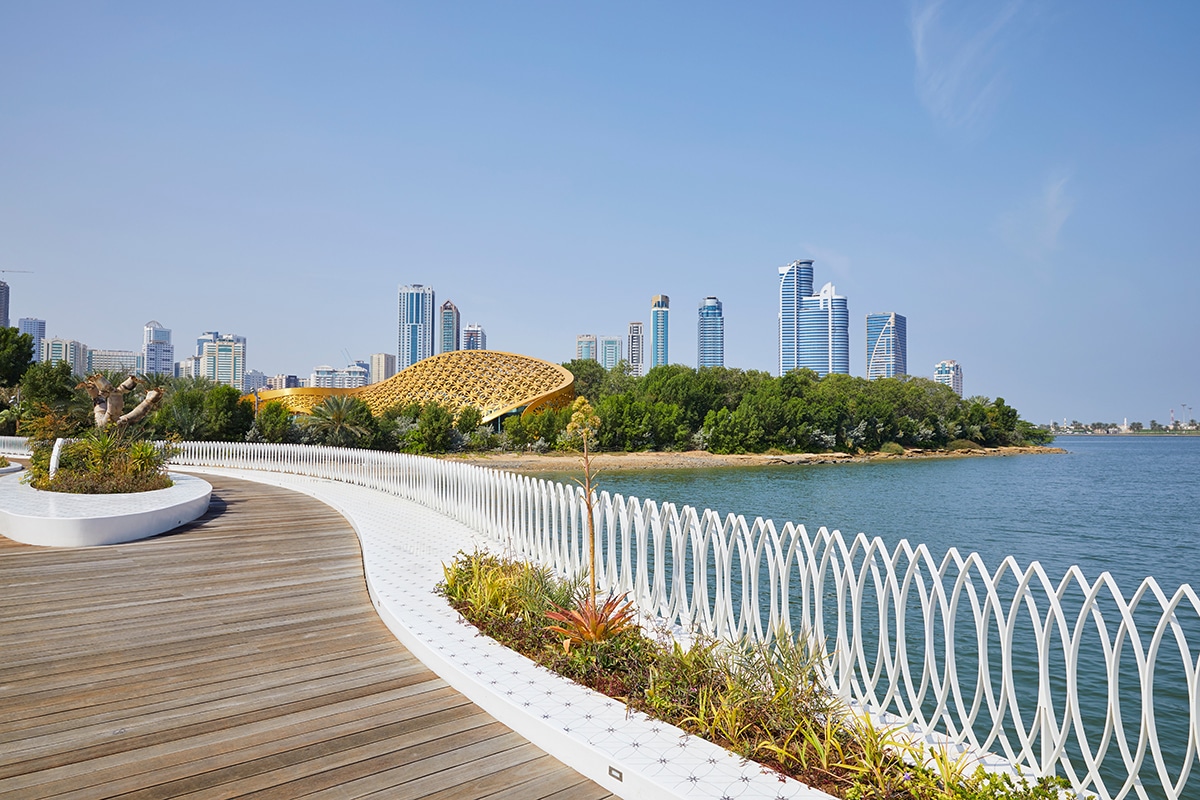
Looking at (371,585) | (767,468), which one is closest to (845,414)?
(767,468)

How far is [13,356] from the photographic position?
4050 centimetres

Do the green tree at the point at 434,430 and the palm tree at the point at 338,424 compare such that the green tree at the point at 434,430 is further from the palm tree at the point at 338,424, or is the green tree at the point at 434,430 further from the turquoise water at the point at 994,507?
the turquoise water at the point at 994,507

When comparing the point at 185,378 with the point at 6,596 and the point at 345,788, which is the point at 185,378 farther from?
the point at 345,788

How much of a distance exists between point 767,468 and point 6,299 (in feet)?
380

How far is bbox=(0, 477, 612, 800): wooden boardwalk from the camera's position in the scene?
3.08m

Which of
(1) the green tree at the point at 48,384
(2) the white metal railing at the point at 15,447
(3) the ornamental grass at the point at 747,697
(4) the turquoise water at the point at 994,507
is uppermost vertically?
(1) the green tree at the point at 48,384

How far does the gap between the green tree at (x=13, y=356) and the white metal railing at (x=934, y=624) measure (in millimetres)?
41663

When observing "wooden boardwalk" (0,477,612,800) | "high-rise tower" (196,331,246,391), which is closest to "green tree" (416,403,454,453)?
"wooden boardwalk" (0,477,612,800)

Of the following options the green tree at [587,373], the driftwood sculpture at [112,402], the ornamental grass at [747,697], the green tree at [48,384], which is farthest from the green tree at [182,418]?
the green tree at [587,373]

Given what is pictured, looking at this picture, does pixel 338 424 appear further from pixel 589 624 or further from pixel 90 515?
pixel 589 624

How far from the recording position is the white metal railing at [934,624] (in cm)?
298

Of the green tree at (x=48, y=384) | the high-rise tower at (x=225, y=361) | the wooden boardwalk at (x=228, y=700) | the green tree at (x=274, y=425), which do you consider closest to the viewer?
the wooden boardwalk at (x=228, y=700)

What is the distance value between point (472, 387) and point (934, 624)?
55.8 m

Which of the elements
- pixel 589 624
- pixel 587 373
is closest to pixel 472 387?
pixel 587 373
